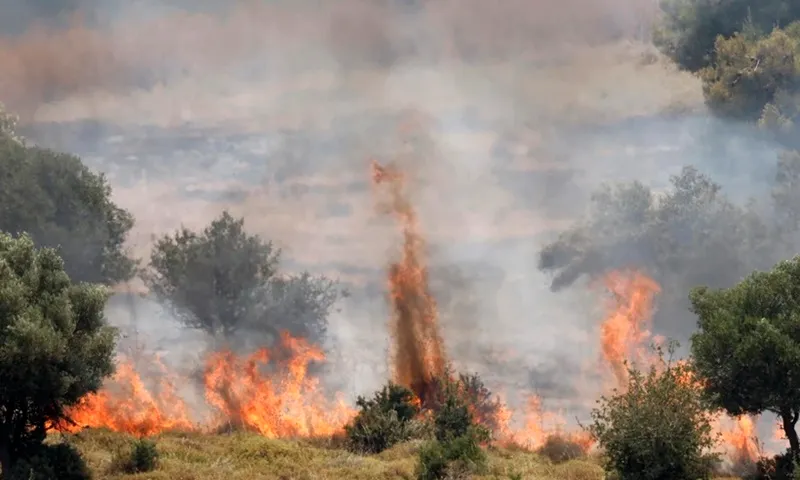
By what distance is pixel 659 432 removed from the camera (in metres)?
32.1

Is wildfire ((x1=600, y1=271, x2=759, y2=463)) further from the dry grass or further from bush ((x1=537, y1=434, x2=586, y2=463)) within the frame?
the dry grass

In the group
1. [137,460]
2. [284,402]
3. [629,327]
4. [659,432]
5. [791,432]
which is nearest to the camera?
[659,432]

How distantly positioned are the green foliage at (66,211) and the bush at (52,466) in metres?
35.4

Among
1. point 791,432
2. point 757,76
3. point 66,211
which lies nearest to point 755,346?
point 791,432

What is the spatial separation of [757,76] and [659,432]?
5783cm

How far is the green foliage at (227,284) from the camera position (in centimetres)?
7200

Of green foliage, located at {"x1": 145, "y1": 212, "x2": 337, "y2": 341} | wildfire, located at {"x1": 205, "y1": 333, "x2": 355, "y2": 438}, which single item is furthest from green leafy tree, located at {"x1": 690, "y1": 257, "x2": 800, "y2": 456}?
green foliage, located at {"x1": 145, "y1": 212, "x2": 337, "y2": 341}

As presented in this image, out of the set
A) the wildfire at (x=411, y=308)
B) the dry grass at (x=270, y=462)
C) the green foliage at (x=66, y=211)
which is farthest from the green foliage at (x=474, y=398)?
the green foliage at (x=66, y=211)

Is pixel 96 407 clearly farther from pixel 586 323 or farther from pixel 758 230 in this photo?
pixel 758 230

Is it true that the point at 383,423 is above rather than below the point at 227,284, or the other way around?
below

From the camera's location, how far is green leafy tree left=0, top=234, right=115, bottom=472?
2953cm

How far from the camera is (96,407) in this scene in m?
53.6

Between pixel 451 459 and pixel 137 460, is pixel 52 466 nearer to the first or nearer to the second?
pixel 137 460

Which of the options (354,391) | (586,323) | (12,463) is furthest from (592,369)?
(12,463)
